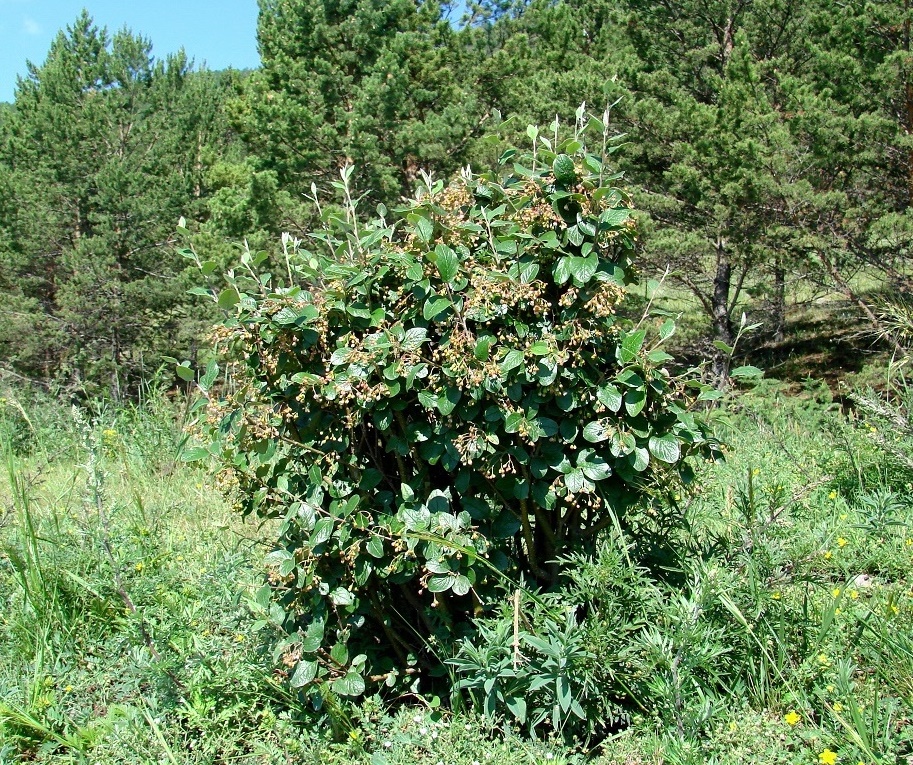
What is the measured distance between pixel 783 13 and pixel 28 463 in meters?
12.1

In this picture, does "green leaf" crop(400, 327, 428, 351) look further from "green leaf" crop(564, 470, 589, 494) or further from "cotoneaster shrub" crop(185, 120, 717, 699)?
"green leaf" crop(564, 470, 589, 494)

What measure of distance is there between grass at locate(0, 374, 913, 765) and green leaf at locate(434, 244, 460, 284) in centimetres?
92

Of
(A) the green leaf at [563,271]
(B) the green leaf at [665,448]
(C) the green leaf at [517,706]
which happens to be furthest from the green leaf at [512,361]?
(C) the green leaf at [517,706]

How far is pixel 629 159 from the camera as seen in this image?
1262 centimetres

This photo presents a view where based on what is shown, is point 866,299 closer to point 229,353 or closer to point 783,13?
point 783,13

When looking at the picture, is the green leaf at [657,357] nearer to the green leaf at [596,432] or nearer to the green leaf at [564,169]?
the green leaf at [596,432]

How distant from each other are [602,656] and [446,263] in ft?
3.80

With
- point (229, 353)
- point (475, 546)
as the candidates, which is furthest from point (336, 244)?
point (475, 546)

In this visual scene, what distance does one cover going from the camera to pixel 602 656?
2.13 m

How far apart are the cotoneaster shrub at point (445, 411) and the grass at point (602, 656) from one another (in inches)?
8.3

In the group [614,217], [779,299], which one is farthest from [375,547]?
[779,299]

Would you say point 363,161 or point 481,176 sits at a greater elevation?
point 363,161

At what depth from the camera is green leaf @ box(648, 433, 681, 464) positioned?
7.02 feet

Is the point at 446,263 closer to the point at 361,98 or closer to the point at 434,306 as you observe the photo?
the point at 434,306
